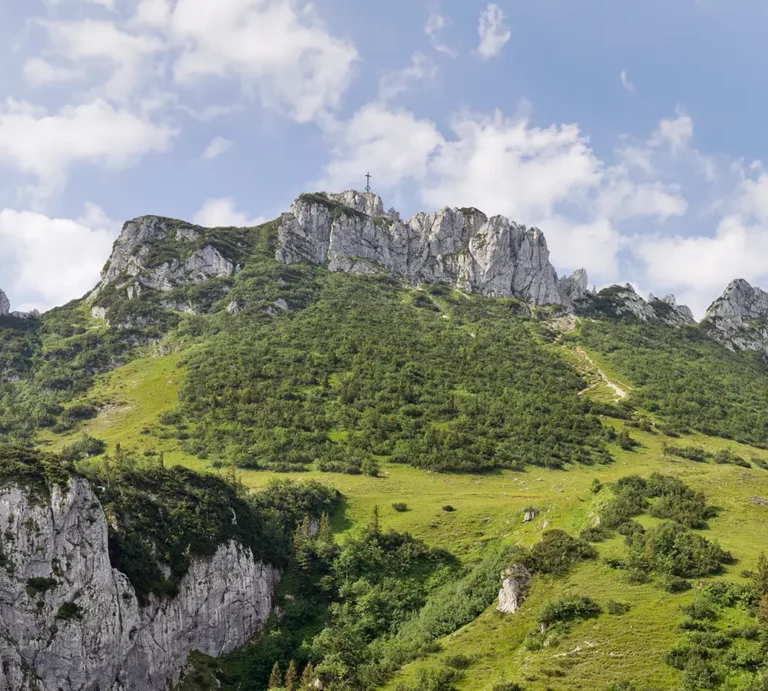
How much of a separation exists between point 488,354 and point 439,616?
113 meters

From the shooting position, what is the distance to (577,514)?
6009 cm

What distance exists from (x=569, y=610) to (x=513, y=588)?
5716mm

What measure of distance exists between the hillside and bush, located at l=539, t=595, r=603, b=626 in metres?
0.13

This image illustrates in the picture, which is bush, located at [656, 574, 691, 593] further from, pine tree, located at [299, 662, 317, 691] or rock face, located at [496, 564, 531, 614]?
pine tree, located at [299, 662, 317, 691]

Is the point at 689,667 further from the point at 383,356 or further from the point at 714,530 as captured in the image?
the point at 383,356

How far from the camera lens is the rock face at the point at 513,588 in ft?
144

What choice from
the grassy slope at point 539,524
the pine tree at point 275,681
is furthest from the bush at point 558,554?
the pine tree at point 275,681

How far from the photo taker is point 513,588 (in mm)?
44594

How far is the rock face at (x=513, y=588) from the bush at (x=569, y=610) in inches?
154

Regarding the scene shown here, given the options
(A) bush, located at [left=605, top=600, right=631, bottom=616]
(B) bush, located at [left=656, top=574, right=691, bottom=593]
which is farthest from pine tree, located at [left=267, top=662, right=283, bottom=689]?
(B) bush, located at [left=656, top=574, right=691, bottom=593]

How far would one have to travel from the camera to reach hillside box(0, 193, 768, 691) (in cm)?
3875

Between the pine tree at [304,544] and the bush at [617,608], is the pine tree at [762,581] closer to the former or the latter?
the bush at [617,608]

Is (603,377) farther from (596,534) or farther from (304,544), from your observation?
(304,544)

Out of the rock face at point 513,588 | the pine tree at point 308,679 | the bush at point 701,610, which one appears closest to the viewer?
the bush at point 701,610
